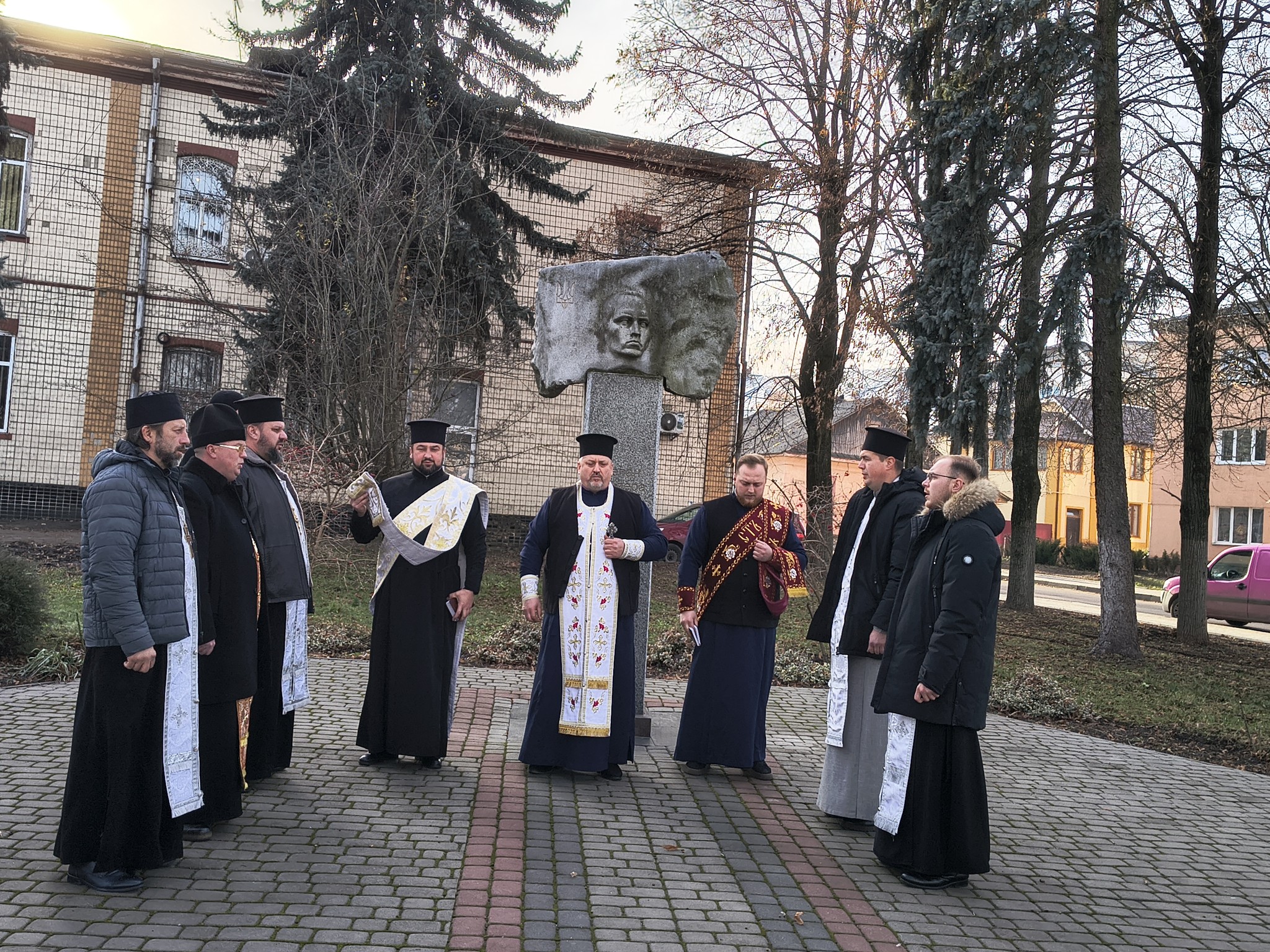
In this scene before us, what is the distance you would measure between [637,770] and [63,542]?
48.1 ft

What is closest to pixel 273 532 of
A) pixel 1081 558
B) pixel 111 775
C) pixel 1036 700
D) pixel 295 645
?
pixel 295 645

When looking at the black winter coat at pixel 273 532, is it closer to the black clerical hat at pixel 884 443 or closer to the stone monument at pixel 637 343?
the stone monument at pixel 637 343

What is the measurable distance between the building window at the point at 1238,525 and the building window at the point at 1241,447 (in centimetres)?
255

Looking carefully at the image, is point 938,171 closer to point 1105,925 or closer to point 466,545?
point 466,545

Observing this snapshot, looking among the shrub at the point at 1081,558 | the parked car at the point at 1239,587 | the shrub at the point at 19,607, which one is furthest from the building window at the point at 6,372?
the shrub at the point at 1081,558

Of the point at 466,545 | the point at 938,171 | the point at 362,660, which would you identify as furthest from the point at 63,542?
the point at 938,171

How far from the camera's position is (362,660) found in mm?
10266

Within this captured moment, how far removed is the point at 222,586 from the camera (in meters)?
5.09

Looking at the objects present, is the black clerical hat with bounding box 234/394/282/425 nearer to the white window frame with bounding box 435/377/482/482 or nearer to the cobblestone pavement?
the cobblestone pavement

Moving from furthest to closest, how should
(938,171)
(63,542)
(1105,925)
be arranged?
(63,542), (938,171), (1105,925)

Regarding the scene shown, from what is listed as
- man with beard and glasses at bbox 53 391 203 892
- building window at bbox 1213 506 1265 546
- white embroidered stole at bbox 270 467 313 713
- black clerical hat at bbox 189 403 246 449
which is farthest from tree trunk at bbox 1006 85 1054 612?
building window at bbox 1213 506 1265 546

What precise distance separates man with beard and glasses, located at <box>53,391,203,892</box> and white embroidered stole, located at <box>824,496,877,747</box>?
349cm

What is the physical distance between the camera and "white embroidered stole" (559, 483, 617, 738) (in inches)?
255

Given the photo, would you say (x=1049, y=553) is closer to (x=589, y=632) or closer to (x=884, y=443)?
(x=884, y=443)
